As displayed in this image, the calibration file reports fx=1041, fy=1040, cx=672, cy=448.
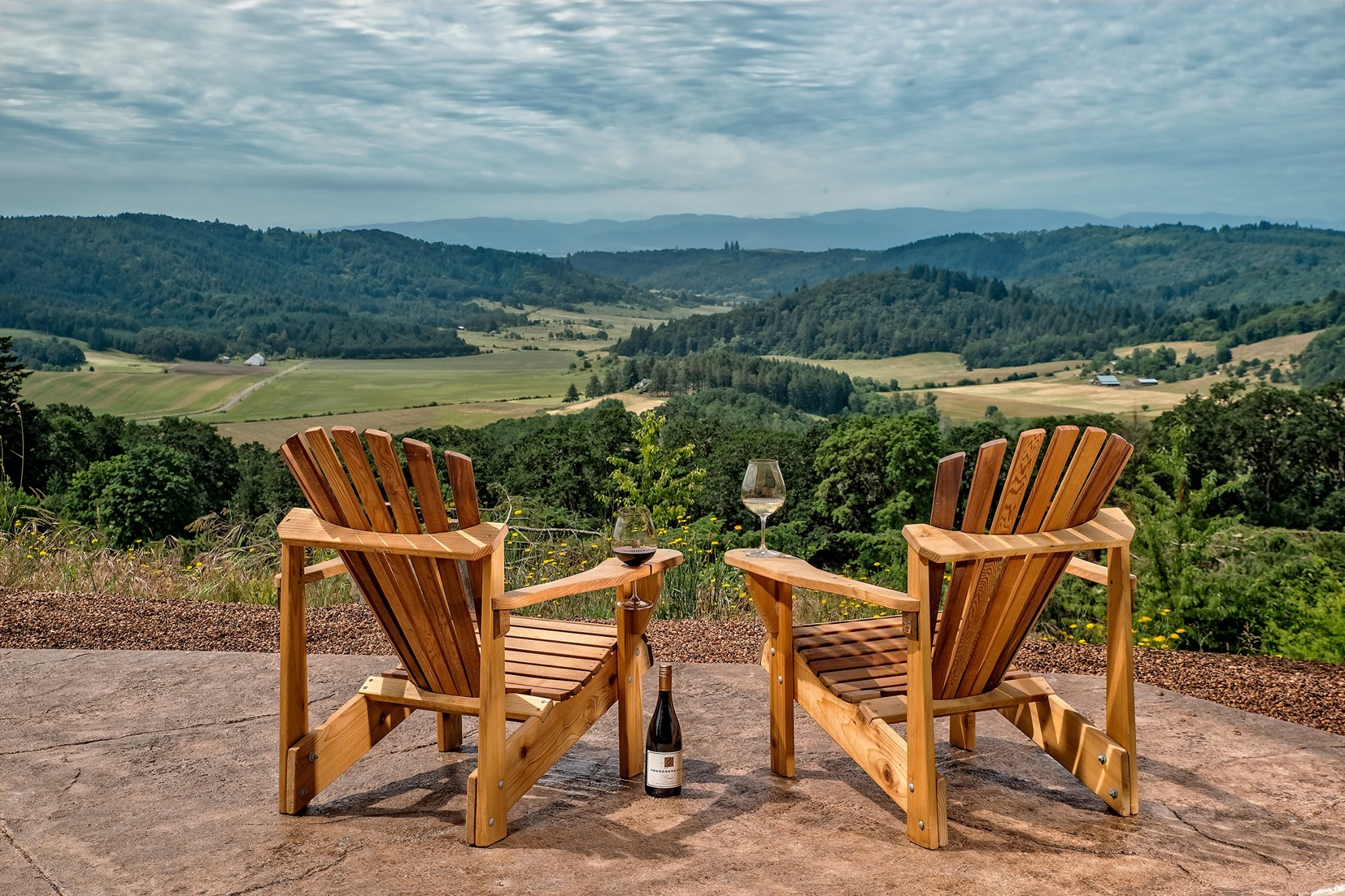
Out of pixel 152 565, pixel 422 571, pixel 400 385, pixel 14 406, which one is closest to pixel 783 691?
pixel 422 571

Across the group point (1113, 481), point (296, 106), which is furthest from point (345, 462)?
point (296, 106)

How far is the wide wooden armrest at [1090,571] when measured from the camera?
2732 millimetres

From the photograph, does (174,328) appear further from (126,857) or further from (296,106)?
(126,857)

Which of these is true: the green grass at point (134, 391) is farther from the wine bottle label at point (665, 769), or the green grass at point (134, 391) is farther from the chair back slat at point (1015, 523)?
the chair back slat at point (1015, 523)

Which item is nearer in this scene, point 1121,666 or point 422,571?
point 422,571

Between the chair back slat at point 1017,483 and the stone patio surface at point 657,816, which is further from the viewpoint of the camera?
the chair back slat at point 1017,483

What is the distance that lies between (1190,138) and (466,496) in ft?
233

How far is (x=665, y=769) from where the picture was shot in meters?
2.80

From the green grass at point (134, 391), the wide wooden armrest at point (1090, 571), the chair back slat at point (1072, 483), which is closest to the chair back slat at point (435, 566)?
the chair back slat at point (1072, 483)

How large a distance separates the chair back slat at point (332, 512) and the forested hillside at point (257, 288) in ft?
161

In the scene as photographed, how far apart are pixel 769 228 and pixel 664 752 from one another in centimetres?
14525

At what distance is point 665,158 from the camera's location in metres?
37.4

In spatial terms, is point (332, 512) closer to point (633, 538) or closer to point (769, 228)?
point (633, 538)

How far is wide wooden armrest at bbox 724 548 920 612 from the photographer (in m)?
2.45
